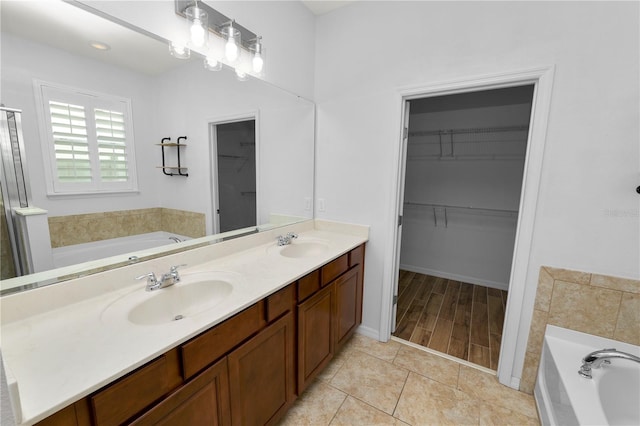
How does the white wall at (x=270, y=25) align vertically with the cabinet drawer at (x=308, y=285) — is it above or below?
above

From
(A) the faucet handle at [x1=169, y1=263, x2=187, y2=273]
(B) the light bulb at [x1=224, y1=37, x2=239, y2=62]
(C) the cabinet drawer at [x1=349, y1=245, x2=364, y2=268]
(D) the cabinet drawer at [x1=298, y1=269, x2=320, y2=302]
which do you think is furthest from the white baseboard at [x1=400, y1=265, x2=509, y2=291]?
(B) the light bulb at [x1=224, y1=37, x2=239, y2=62]

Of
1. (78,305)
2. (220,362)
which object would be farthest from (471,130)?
(78,305)

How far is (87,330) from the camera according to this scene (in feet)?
3.05

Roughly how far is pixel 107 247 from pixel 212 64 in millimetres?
1084

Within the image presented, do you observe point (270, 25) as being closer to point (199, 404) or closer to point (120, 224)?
point (120, 224)

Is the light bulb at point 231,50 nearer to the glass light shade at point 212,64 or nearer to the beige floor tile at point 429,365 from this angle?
the glass light shade at point 212,64

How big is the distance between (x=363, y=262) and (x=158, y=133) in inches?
66.8

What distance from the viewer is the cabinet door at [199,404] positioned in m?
0.87

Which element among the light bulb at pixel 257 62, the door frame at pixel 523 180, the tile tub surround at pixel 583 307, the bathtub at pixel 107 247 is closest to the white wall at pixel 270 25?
the light bulb at pixel 257 62

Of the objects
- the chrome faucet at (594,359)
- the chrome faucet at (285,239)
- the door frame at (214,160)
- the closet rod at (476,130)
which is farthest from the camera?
the closet rod at (476,130)

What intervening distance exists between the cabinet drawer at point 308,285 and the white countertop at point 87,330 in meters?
0.06

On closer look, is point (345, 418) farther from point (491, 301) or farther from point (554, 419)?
point (491, 301)

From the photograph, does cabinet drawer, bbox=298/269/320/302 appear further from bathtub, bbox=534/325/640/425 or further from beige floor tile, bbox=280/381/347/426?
bathtub, bbox=534/325/640/425

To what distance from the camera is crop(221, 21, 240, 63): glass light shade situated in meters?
1.53
